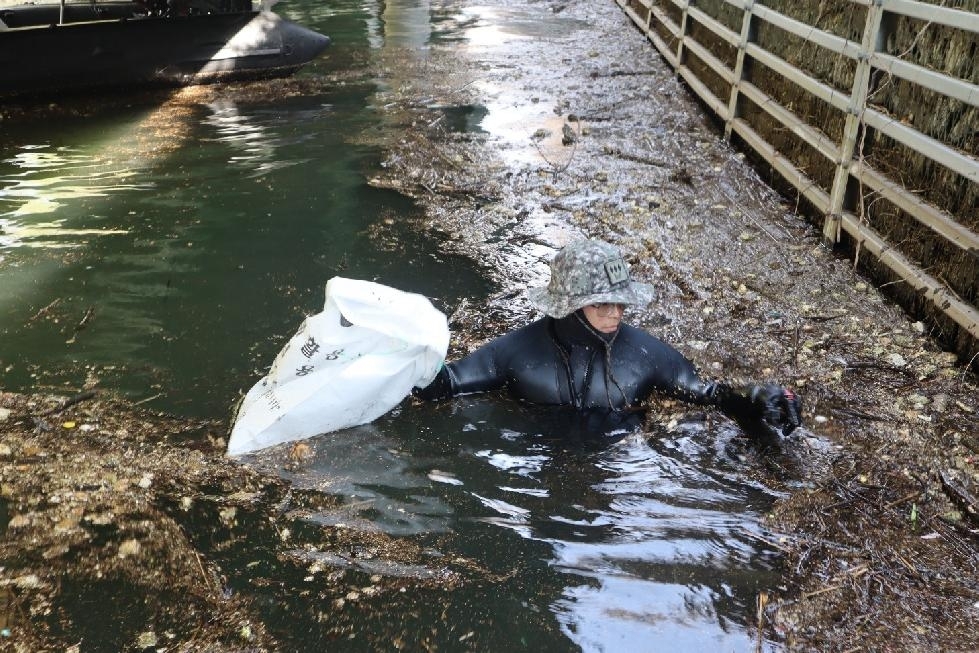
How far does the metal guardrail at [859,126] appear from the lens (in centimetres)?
429

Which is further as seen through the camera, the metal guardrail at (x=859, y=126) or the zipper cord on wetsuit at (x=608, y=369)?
the metal guardrail at (x=859, y=126)

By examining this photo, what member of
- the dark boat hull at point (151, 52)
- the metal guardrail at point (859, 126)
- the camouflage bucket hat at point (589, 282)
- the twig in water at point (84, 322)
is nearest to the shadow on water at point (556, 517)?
the camouflage bucket hat at point (589, 282)

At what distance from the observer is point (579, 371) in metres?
3.86

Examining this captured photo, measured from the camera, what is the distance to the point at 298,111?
398 inches

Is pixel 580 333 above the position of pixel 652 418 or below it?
above

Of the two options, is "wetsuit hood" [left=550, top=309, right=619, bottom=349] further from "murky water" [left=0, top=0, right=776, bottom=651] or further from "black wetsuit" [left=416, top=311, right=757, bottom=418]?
"murky water" [left=0, top=0, right=776, bottom=651]

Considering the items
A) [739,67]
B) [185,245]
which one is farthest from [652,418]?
[739,67]

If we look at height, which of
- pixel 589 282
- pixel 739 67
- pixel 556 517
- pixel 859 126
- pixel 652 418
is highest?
pixel 739 67

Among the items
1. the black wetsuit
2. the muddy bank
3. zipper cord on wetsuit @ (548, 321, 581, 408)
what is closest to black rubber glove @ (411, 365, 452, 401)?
the black wetsuit

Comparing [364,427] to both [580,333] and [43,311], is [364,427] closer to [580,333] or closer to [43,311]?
[580,333]

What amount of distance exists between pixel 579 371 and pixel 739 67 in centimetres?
514

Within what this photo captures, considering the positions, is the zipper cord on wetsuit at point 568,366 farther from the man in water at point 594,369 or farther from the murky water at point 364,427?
the murky water at point 364,427

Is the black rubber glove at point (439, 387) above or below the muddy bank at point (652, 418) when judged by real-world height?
above

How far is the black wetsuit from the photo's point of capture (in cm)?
384
